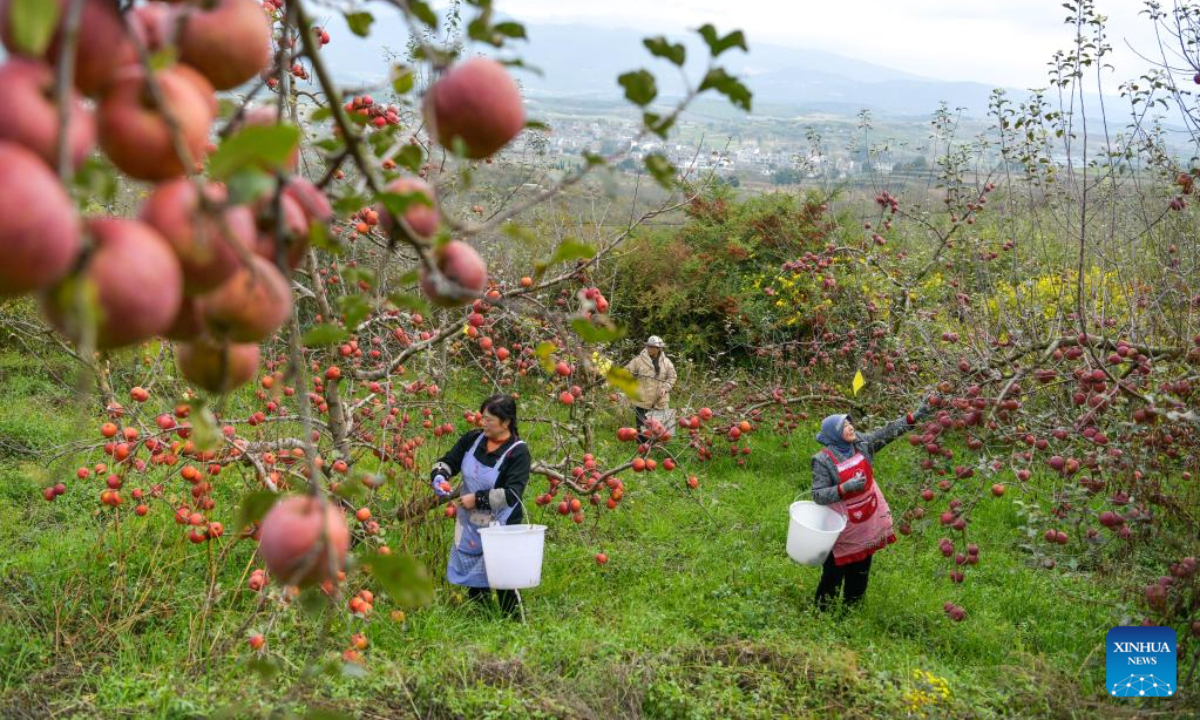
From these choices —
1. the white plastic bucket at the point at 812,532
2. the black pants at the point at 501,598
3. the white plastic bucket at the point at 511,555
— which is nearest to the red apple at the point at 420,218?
the white plastic bucket at the point at 511,555

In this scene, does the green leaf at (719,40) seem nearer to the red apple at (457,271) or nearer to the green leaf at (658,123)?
the green leaf at (658,123)

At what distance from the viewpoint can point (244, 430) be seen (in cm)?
575

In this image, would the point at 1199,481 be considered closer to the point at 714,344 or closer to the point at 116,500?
the point at 116,500

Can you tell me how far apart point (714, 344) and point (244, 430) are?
230 inches

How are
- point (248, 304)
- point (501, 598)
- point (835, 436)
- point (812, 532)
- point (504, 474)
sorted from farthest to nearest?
point (835, 436) < point (812, 532) < point (501, 598) < point (504, 474) < point (248, 304)

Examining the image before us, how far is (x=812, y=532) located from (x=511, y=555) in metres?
1.62

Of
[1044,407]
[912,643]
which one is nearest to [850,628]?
Answer: [912,643]

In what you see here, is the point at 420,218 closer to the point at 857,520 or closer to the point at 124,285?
the point at 124,285

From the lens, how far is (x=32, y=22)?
487 millimetres

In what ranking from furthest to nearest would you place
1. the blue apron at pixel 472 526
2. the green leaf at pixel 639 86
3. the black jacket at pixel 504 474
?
the blue apron at pixel 472 526 < the black jacket at pixel 504 474 < the green leaf at pixel 639 86

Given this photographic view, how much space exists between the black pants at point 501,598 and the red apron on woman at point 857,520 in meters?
1.75

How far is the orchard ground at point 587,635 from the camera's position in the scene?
350 centimetres

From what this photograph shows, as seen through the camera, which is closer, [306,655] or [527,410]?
[306,655]

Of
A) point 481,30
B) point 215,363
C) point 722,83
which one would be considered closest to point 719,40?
point 722,83
